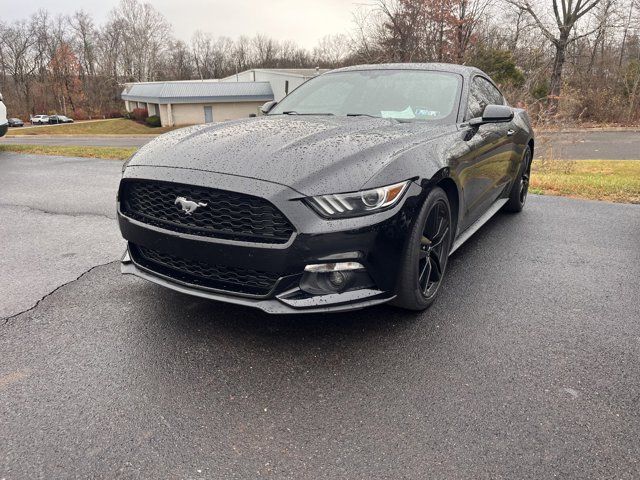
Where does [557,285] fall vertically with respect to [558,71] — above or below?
below

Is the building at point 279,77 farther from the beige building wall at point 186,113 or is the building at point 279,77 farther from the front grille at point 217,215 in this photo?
the front grille at point 217,215

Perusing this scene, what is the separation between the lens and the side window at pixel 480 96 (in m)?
3.87

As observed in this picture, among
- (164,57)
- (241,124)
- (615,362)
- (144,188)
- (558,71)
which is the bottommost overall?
(615,362)

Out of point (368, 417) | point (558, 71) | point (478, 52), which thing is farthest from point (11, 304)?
point (558, 71)

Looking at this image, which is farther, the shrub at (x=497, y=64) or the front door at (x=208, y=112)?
the front door at (x=208, y=112)

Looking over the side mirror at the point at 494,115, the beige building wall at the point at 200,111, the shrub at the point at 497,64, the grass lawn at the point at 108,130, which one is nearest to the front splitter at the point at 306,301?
the side mirror at the point at 494,115

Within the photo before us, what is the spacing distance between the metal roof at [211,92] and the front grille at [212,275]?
4221cm

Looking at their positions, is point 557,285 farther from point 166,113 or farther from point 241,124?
point 166,113

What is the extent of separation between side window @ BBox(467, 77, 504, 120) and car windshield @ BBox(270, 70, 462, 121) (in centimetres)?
17

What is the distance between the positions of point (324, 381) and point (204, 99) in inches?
1747

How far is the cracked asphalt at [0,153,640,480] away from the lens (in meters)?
1.85

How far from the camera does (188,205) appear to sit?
2486 mm

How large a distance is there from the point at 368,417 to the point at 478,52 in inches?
1158

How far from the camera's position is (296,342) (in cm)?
269
